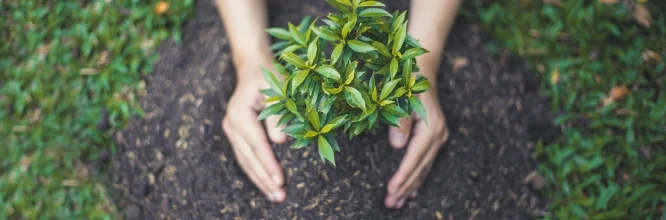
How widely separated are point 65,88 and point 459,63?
2198 mm

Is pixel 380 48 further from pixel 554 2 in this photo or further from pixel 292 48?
pixel 554 2

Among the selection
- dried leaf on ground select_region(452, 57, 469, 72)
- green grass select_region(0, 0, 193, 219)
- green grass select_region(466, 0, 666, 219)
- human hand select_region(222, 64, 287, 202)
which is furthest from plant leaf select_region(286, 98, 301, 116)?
green grass select_region(466, 0, 666, 219)

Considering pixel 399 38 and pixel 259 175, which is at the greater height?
pixel 399 38

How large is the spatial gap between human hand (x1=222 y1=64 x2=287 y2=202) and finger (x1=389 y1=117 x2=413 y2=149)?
0.47 meters

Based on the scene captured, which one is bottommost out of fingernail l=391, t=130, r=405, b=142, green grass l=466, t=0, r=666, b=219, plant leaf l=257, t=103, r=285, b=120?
green grass l=466, t=0, r=666, b=219

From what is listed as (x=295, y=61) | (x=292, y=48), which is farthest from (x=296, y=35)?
(x=295, y=61)

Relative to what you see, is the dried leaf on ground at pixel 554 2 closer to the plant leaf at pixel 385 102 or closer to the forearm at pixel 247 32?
the forearm at pixel 247 32

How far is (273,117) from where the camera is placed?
2643 mm

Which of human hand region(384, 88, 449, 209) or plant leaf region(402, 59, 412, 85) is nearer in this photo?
plant leaf region(402, 59, 412, 85)

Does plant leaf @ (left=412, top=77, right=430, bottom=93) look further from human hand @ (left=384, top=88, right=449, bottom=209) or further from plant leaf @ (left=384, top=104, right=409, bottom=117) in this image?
human hand @ (left=384, top=88, right=449, bottom=209)

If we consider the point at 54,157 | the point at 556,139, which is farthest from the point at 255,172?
the point at 556,139

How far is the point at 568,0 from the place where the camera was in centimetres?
354

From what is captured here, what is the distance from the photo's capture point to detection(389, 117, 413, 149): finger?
2637mm

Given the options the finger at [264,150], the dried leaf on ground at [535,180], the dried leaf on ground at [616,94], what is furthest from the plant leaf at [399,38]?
the dried leaf on ground at [616,94]
